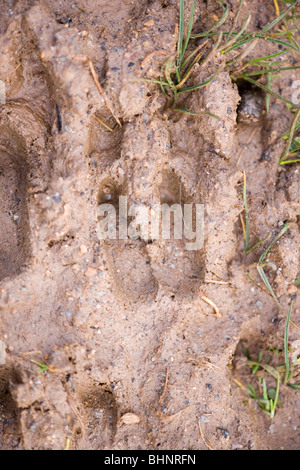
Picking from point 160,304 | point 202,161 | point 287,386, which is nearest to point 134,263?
point 160,304

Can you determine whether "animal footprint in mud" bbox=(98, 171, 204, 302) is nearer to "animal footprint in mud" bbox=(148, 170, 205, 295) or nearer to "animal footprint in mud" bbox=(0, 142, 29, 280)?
"animal footprint in mud" bbox=(148, 170, 205, 295)

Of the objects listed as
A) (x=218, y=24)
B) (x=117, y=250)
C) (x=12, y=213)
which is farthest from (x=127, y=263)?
(x=218, y=24)

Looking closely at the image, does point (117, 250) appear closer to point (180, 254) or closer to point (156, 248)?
point (156, 248)

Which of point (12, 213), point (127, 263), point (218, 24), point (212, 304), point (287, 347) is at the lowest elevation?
point (287, 347)

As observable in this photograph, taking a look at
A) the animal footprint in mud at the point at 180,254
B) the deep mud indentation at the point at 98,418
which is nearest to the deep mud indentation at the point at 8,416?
the deep mud indentation at the point at 98,418

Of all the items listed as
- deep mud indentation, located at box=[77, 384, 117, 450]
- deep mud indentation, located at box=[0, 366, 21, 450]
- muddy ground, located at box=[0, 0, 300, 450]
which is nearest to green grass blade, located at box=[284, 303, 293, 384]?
muddy ground, located at box=[0, 0, 300, 450]
